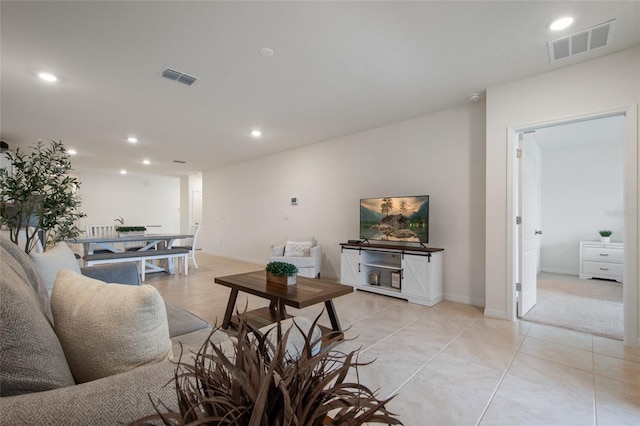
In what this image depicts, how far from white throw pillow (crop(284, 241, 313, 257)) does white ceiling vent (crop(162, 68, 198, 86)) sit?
10.1 feet

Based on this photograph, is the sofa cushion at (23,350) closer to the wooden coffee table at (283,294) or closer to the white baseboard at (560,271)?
the wooden coffee table at (283,294)

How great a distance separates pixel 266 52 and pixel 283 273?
2.01 meters

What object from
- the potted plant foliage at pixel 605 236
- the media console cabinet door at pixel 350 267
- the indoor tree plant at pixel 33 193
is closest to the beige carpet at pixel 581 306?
the potted plant foliage at pixel 605 236

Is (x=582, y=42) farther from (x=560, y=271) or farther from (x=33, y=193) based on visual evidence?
A: (x=560, y=271)

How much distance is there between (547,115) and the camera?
293 cm

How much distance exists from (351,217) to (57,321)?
4.38 meters

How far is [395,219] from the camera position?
164 inches

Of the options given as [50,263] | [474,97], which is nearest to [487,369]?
[474,97]

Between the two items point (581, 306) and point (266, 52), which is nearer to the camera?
point (266, 52)

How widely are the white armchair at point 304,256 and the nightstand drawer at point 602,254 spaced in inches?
186

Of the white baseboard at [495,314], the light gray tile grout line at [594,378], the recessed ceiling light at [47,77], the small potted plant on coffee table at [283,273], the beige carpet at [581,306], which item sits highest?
the recessed ceiling light at [47,77]

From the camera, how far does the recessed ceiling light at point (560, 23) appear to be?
7.18ft

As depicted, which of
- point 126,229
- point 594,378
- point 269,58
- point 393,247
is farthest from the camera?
point 126,229

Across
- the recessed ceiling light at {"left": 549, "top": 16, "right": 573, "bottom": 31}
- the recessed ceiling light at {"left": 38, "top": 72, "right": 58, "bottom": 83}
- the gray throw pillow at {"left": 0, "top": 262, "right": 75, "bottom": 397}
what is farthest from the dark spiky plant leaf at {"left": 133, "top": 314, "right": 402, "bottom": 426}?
the recessed ceiling light at {"left": 38, "top": 72, "right": 58, "bottom": 83}
